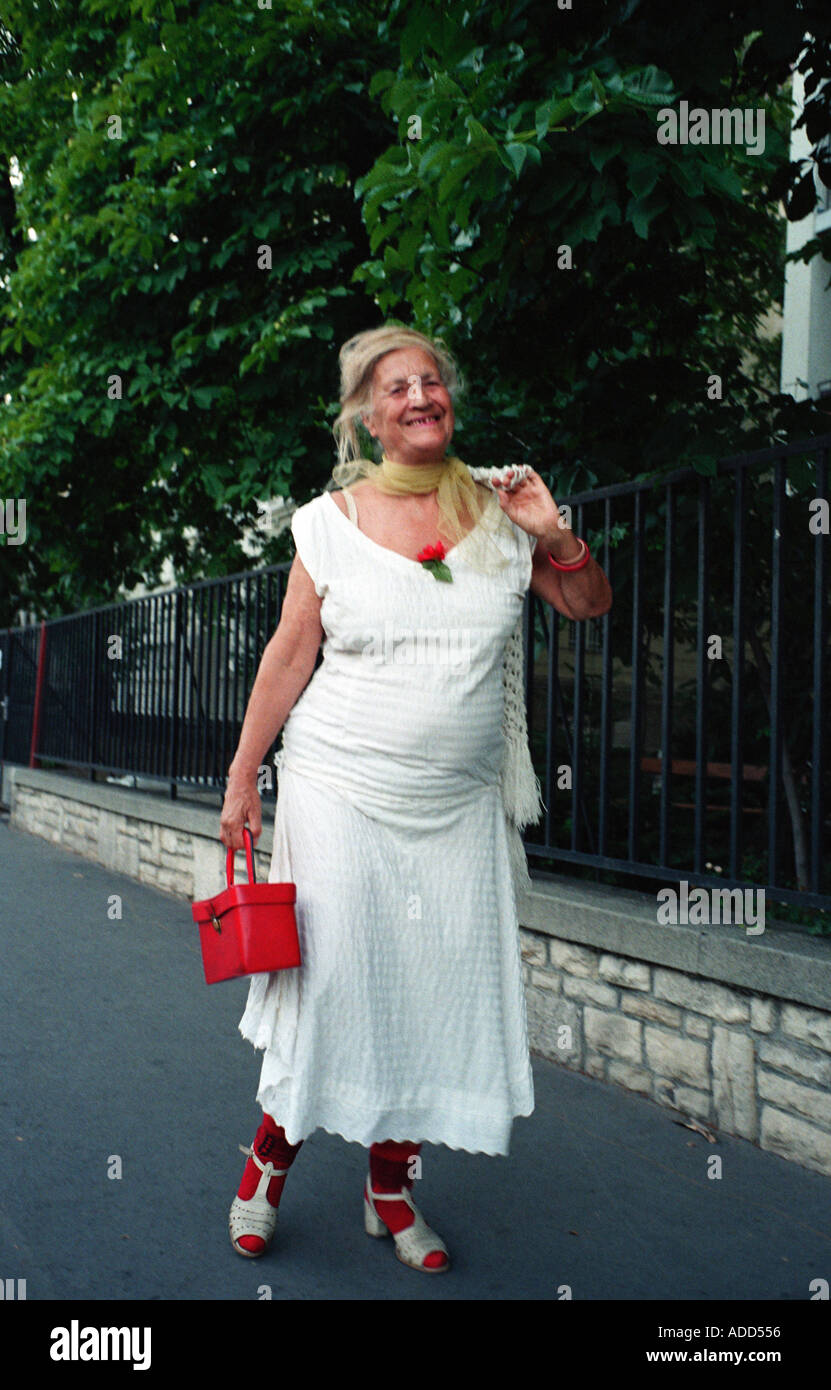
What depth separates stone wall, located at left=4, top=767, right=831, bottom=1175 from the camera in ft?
11.5

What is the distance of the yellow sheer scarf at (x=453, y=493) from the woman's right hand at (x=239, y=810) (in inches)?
29.9

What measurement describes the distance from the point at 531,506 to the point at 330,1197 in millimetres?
1917

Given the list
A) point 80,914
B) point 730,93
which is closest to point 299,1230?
point 730,93

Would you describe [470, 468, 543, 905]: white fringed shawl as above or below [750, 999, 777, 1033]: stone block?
above

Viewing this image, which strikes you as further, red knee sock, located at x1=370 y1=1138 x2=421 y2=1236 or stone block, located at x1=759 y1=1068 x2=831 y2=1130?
stone block, located at x1=759 y1=1068 x2=831 y2=1130

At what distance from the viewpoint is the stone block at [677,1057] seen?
12.8 ft

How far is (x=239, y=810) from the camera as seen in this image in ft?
9.66

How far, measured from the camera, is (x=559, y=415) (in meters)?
5.71

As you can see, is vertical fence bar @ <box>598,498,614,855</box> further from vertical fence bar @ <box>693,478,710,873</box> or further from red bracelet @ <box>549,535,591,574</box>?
red bracelet @ <box>549,535,591,574</box>

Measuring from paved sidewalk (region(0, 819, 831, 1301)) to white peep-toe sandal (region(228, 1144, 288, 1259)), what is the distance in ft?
0.18

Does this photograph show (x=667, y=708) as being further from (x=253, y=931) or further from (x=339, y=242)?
(x=339, y=242)

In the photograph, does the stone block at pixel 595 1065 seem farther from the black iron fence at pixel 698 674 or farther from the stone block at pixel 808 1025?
the stone block at pixel 808 1025

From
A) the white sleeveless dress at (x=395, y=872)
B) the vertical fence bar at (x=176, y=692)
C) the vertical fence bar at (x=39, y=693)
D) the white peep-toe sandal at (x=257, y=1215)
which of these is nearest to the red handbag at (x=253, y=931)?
the white sleeveless dress at (x=395, y=872)

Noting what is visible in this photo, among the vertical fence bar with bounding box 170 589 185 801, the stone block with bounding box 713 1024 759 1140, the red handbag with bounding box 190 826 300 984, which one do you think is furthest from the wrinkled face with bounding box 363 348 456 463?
the vertical fence bar with bounding box 170 589 185 801
